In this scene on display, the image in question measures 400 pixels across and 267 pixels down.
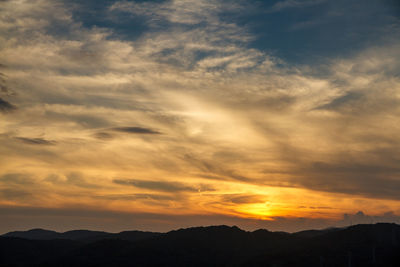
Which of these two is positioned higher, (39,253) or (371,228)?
(371,228)

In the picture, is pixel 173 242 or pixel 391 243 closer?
pixel 391 243

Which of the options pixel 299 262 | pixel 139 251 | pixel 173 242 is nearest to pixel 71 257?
pixel 139 251

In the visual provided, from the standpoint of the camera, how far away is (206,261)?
158375 mm

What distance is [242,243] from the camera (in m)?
188

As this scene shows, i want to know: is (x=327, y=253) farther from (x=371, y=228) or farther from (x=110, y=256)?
(x=110, y=256)

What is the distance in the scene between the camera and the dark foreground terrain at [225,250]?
139 metres

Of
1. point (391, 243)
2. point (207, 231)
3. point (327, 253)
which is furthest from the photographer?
point (207, 231)

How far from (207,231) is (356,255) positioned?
73.2 metres

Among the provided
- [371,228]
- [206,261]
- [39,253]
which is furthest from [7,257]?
[371,228]

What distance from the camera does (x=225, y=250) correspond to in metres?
179

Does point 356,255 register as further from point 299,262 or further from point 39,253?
point 39,253

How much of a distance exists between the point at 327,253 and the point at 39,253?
117826 mm

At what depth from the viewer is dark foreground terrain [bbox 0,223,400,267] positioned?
455 feet

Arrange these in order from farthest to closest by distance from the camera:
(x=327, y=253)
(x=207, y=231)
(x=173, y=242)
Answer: (x=207, y=231), (x=173, y=242), (x=327, y=253)
